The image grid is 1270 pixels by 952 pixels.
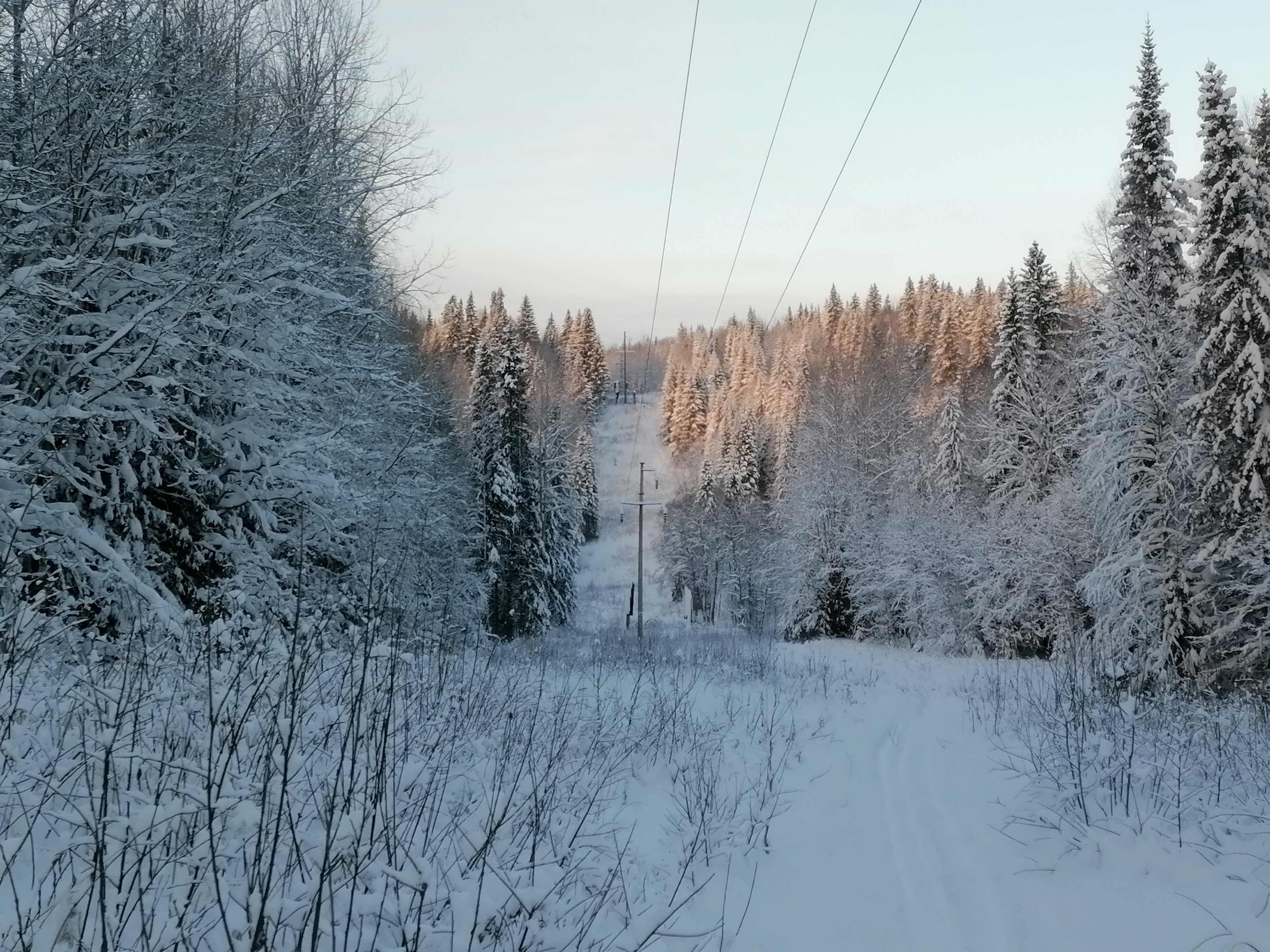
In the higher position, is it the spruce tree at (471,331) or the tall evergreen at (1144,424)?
the spruce tree at (471,331)

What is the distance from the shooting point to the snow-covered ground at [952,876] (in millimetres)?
4262

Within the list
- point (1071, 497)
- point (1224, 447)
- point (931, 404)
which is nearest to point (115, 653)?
point (1224, 447)

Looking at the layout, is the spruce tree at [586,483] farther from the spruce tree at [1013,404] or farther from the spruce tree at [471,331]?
the spruce tree at [1013,404]

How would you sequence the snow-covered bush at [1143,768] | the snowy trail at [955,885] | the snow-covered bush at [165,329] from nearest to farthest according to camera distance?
1. the snowy trail at [955,885]
2. the snow-covered bush at [1143,768]
3. the snow-covered bush at [165,329]

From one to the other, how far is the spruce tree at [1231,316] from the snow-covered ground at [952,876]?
10.2 m

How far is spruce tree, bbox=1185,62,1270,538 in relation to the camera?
48.6 feet

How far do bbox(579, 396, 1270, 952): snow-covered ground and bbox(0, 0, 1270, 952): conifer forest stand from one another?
0.12 feet

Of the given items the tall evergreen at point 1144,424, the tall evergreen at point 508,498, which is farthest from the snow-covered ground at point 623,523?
the tall evergreen at point 1144,424

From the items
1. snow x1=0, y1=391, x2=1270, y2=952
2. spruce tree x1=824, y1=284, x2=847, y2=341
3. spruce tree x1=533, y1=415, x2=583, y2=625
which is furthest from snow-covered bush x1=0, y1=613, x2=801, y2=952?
spruce tree x1=824, y1=284, x2=847, y2=341

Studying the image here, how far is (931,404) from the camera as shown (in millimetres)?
52969

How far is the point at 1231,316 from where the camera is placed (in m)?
15.2

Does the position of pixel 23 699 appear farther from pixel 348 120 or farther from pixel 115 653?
pixel 348 120

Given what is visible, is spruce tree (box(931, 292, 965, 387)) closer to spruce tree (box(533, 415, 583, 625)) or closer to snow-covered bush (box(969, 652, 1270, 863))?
spruce tree (box(533, 415, 583, 625))

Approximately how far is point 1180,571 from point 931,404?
125ft
